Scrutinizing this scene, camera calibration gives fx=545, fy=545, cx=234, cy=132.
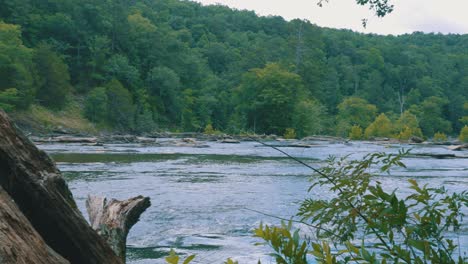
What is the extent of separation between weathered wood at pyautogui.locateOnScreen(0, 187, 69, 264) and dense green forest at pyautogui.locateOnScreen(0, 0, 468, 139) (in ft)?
172

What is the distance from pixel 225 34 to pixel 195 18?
32.3ft

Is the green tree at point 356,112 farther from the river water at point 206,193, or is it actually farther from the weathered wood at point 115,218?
the weathered wood at point 115,218

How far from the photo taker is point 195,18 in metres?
141

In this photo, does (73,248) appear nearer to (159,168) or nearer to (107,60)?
(159,168)

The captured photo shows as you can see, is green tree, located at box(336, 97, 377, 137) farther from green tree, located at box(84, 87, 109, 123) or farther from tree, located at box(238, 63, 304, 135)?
green tree, located at box(84, 87, 109, 123)

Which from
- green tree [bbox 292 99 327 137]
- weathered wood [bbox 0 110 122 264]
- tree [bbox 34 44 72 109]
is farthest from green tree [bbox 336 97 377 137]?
weathered wood [bbox 0 110 122 264]

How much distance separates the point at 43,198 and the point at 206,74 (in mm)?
103404

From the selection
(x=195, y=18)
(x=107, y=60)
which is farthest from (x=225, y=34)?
(x=107, y=60)

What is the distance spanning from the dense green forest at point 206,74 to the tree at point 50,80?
0.47 ft

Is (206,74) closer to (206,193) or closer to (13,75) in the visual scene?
(13,75)

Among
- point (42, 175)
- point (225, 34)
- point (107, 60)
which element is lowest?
point (42, 175)

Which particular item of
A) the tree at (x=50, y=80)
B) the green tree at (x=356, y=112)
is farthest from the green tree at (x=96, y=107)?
the green tree at (x=356, y=112)

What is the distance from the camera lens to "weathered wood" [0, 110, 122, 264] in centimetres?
337

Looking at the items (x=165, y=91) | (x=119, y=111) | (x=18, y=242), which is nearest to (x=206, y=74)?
(x=165, y=91)
